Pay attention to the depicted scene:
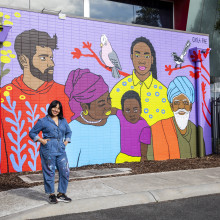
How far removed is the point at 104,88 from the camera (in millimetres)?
10164

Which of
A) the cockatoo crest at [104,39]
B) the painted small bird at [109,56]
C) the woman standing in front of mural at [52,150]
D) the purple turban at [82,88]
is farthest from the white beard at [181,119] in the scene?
the woman standing in front of mural at [52,150]

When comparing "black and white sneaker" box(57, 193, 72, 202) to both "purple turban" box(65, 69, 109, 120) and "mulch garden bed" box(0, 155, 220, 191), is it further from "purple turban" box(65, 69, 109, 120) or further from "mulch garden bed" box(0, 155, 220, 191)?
"purple turban" box(65, 69, 109, 120)

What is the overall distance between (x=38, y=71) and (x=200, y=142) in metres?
6.17

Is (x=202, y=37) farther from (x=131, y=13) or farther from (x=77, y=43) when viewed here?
(x=77, y=43)

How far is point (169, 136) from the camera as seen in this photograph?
437 inches

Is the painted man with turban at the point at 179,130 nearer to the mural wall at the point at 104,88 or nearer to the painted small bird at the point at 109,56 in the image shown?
the mural wall at the point at 104,88

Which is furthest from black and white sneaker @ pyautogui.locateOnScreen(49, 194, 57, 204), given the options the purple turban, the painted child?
the painted child

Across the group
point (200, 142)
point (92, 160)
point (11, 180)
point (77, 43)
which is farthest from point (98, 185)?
point (200, 142)

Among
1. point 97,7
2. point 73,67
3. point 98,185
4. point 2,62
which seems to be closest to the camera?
point 98,185

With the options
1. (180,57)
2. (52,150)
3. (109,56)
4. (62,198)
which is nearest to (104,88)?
(109,56)

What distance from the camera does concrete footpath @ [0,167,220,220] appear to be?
17.5ft

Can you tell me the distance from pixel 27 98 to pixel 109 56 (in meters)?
2.94

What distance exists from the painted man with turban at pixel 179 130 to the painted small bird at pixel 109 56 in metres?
2.09

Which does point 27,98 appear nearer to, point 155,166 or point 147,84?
point 147,84
